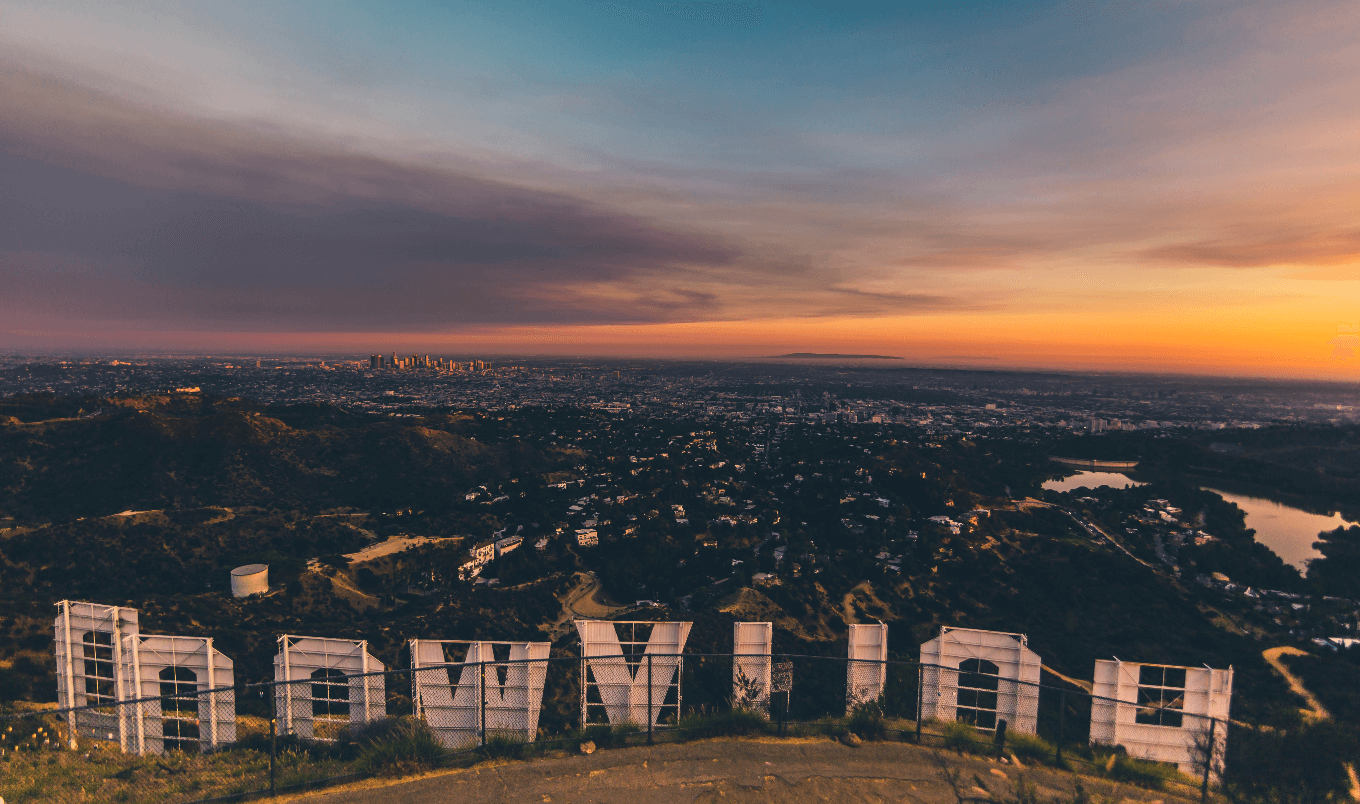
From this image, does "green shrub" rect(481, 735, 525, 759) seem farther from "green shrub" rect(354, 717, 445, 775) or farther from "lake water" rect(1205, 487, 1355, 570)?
"lake water" rect(1205, 487, 1355, 570)

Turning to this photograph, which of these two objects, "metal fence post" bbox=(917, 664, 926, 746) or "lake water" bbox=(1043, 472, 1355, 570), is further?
"lake water" bbox=(1043, 472, 1355, 570)

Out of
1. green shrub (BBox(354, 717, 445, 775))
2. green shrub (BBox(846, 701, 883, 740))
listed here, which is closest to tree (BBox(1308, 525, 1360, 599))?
green shrub (BBox(846, 701, 883, 740))

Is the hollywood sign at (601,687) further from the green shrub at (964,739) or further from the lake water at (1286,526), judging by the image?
the lake water at (1286,526)

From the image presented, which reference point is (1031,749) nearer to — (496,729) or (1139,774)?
(1139,774)

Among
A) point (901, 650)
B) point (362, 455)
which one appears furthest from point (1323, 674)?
point (362, 455)

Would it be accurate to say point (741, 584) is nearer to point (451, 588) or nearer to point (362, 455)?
point (451, 588)

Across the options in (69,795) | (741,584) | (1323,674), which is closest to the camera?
(69,795)

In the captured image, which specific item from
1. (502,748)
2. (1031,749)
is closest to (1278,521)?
(1031,749)
